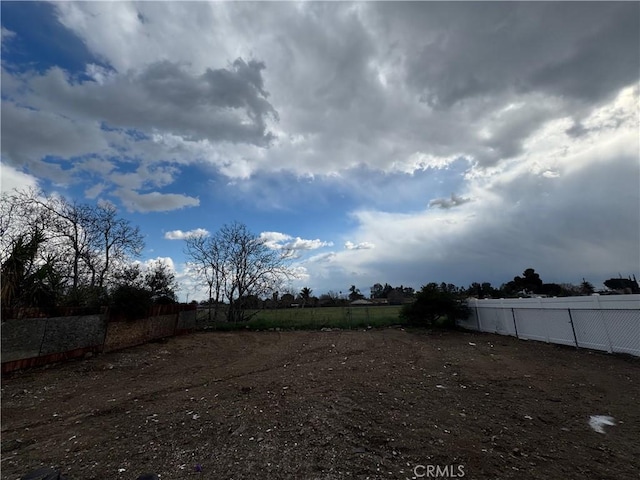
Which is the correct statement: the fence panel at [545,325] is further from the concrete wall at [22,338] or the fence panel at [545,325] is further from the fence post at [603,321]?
the concrete wall at [22,338]

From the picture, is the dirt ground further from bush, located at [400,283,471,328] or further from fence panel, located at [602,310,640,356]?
bush, located at [400,283,471,328]

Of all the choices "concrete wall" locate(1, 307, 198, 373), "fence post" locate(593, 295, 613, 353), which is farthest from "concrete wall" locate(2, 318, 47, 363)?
"fence post" locate(593, 295, 613, 353)

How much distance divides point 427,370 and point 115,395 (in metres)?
7.11

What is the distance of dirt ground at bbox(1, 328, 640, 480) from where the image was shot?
3507mm

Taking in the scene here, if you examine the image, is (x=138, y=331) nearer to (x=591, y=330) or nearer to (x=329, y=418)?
(x=329, y=418)

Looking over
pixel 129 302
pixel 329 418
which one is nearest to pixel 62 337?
pixel 129 302

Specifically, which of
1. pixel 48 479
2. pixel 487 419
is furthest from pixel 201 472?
pixel 487 419

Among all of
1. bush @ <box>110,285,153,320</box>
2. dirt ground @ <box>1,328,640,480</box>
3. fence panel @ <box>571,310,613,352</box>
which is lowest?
dirt ground @ <box>1,328,640,480</box>

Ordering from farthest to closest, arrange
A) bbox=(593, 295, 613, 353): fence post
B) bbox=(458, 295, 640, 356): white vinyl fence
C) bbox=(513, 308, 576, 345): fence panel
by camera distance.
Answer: bbox=(513, 308, 576, 345): fence panel, bbox=(593, 295, 613, 353): fence post, bbox=(458, 295, 640, 356): white vinyl fence

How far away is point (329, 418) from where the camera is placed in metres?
4.81

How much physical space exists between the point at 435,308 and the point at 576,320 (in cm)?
736

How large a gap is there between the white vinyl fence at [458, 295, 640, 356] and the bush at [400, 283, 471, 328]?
200cm

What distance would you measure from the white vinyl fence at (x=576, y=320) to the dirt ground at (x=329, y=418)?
72 cm

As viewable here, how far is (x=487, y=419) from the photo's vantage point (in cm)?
480
